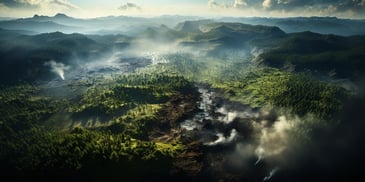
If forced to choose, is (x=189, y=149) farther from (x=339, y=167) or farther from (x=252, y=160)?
(x=339, y=167)

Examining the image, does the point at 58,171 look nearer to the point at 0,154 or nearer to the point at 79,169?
the point at 79,169

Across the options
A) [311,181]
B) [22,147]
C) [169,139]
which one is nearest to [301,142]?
[311,181]

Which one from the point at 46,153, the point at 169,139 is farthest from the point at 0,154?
the point at 169,139

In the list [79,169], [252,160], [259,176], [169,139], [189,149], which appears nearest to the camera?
[79,169]

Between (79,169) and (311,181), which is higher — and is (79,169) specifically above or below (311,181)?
above

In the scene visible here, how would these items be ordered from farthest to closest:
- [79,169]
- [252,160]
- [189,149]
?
[189,149] → [252,160] → [79,169]

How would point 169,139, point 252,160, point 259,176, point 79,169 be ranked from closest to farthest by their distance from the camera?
1. point 79,169
2. point 259,176
3. point 252,160
4. point 169,139

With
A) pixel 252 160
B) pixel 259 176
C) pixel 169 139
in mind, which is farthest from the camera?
pixel 169 139

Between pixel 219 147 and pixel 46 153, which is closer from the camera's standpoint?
pixel 46 153

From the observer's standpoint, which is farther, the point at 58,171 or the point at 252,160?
the point at 252,160
